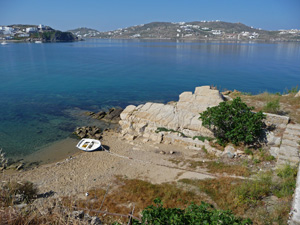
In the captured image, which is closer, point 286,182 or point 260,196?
point 260,196

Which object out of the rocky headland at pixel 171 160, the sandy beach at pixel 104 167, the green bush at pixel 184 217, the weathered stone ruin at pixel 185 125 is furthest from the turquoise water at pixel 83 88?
the green bush at pixel 184 217

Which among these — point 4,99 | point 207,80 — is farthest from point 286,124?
point 4,99

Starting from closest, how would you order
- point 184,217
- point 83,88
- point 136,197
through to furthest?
point 184,217
point 136,197
point 83,88

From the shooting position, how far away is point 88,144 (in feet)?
63.4

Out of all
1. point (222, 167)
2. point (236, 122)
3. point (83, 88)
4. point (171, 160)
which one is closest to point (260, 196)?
point (222, 167)

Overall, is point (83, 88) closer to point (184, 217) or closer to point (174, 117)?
point (174, 117)

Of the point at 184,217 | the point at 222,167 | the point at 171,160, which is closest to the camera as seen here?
the point at 184,217

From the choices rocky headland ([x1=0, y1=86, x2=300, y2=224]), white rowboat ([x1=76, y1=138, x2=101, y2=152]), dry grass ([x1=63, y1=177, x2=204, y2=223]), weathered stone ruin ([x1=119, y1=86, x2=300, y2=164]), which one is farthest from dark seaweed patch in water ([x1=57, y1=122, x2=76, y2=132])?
dry grass ([x1=63, y1=177, x2=204, y2=223])

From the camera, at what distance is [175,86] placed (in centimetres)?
4053

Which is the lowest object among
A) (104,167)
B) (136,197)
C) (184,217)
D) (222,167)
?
(104,167)

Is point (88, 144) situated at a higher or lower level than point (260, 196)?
lower

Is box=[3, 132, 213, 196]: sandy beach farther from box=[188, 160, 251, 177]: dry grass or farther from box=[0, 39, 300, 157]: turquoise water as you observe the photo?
box=[0, 39, 300, 157]: turquoise water

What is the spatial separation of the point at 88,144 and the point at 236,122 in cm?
1280

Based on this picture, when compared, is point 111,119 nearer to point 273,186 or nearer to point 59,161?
point 59,161
